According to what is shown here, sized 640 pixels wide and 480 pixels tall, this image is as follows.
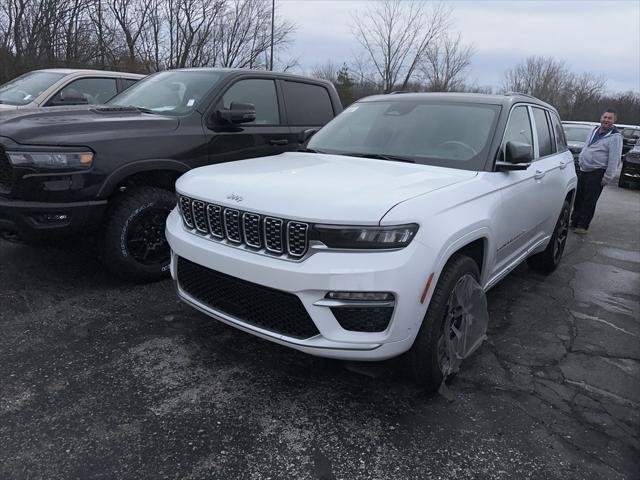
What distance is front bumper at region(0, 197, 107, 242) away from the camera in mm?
3418

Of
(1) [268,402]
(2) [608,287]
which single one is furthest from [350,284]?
(2) [608,287]

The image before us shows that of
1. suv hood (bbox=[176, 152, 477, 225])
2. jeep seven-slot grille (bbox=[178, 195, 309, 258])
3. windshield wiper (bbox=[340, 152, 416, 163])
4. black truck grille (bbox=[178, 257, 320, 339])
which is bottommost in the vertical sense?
black truck grille (bbox=[178, 257, 320, 339])

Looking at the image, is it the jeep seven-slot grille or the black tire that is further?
the black tire

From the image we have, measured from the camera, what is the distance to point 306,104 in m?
5.66

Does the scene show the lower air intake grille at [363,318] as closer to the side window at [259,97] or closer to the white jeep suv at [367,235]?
the white jeep suv at [367,235]

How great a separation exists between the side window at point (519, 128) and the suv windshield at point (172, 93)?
2.72 meters

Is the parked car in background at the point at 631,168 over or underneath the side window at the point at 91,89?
underneath

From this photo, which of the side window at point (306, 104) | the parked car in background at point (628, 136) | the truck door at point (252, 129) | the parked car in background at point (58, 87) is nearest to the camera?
the truck door at point (252, 129)

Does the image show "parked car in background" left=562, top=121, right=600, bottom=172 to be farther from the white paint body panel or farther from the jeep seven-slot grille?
the jeep seven-slot grille

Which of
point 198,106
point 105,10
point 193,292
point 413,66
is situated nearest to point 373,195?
point 193,292

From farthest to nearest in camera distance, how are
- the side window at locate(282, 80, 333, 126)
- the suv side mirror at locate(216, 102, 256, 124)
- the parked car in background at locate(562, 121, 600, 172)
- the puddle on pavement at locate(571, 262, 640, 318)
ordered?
1. the parked car in background at locate(562, 121, 600, 172)
2. the side window at locate(282, 80, 333, 126)
3. the puddle on pavement at locate(571, 262, 640, 318)
4. the suv side mirror at locate(216, 102, 256, 124)

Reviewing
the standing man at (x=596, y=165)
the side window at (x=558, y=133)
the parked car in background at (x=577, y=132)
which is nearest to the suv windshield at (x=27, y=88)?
the side window at (x=558, y=133)

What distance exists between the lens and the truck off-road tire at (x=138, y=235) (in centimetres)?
388

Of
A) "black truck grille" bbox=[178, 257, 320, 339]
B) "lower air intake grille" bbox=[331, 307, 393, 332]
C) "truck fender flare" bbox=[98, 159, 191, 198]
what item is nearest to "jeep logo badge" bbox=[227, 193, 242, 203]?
"black truck grille" bbox=[178, 257, 320, 339]
